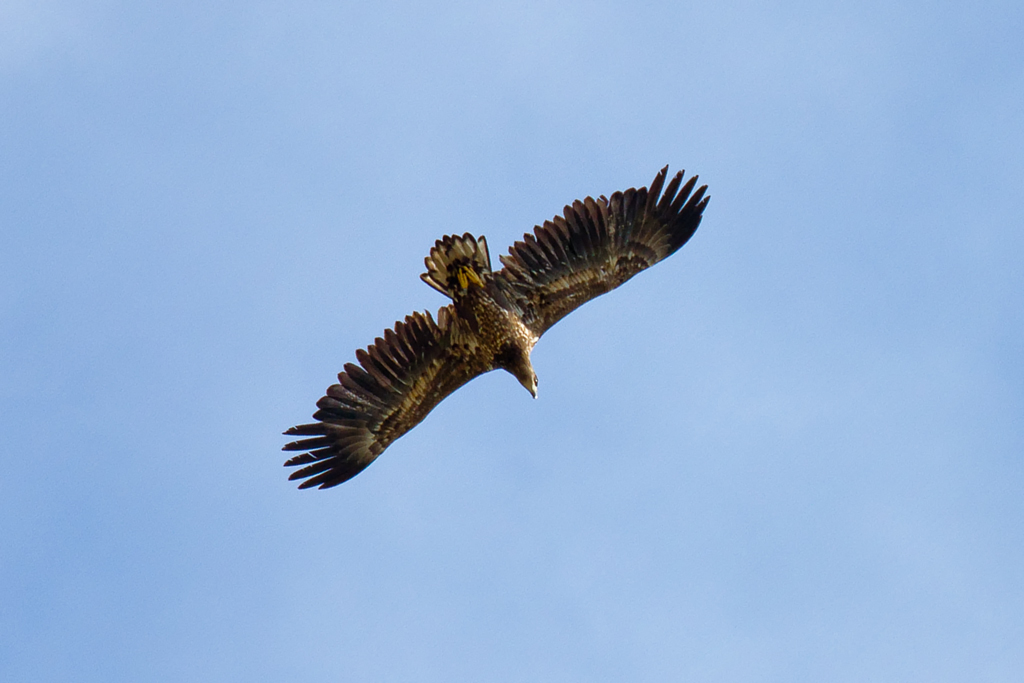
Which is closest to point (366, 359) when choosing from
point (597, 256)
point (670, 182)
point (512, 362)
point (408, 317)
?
point (408, 317)

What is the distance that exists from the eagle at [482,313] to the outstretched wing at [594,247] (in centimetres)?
1

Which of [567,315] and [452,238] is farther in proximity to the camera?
[567,315]

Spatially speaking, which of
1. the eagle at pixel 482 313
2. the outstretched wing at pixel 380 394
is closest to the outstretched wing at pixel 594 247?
the eagle at pixel 482 313

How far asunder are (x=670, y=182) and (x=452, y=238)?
95.2 inches

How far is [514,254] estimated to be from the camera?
12344mm

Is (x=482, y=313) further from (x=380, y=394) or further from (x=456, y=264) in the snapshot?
(x=380, y=394)

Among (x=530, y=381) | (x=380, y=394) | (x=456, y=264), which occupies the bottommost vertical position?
(x=530, y=381)

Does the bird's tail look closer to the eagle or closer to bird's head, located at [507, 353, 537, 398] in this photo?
the eagle

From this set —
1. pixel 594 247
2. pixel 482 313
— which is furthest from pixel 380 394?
pixel 594 247

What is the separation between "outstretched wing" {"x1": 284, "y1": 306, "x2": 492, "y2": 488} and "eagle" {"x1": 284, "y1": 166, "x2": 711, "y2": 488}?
10 millimetres

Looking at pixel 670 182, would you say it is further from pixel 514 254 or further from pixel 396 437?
pixel 396 437

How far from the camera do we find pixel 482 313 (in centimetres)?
1204

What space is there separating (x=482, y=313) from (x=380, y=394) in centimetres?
135

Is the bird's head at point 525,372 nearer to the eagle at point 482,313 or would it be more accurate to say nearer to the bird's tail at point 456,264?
the eagle at point 482,313
